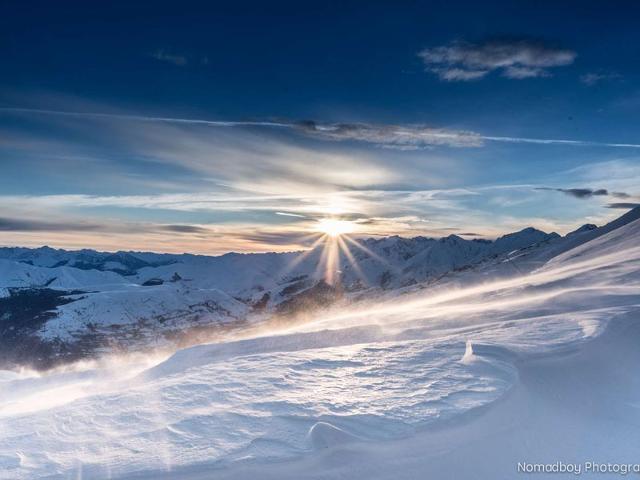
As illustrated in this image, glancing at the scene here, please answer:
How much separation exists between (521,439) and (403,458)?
2.00 meters

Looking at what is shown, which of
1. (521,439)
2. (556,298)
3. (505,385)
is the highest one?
(556,298)

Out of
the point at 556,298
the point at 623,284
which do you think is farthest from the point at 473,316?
the point at 623,284

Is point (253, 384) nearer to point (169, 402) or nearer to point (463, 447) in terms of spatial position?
point (169, 402)

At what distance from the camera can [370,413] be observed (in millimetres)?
7438

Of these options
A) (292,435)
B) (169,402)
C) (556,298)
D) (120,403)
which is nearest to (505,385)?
(292,435)

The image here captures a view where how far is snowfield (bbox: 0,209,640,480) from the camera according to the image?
6.42 m

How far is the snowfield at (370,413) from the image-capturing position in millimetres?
6418

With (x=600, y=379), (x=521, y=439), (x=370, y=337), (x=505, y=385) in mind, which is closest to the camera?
(x=521, y=439)

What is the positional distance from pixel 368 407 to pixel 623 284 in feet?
40.9

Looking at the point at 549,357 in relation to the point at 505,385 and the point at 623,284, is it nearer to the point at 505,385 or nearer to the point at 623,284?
the point at 505,385

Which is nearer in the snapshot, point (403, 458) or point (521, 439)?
point (403, 458)

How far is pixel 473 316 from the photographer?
15570 mm

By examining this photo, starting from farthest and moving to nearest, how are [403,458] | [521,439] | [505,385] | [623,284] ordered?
[623,284] → [505,385] → [521,439] → [403,458]

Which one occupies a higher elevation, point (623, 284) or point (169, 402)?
point (623, 284)
